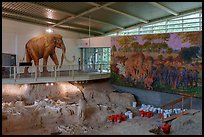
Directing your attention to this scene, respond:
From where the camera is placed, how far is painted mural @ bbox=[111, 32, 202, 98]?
46.2ft

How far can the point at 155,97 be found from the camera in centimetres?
1627

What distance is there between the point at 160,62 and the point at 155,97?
115 inches

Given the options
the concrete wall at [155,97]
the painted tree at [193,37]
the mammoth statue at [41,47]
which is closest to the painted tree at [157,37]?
the painted tree at [193,37]

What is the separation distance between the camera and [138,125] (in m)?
12.9

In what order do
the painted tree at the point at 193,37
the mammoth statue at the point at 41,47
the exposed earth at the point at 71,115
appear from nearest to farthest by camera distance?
the exposed earth at the point at 71,115
the painted tree at the point at 193,37
the mammoth statue at the point at 41,47

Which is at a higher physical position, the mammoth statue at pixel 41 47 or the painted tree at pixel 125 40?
the painted tree at pixel 125 40

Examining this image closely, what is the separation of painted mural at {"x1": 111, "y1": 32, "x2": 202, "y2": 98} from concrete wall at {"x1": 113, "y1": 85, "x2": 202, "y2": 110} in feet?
1.31

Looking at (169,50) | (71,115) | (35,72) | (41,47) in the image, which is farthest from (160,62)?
(41,47)

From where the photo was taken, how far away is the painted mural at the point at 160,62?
46.2 feet

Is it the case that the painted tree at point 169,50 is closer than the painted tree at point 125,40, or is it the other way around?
the painted tree at point 169,50

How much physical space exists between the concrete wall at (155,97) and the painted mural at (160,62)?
0.40 m

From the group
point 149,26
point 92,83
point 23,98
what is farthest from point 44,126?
point 149,26

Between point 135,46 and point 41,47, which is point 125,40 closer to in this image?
point 135,46

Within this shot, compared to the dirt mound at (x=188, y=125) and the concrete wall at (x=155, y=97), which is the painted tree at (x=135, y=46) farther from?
the dirt mound at (x=188, y=125)
